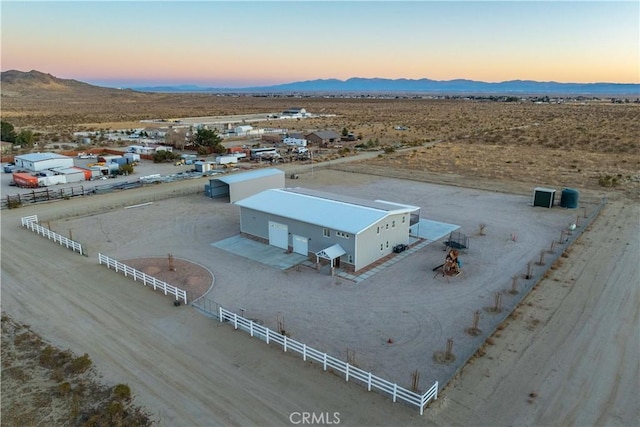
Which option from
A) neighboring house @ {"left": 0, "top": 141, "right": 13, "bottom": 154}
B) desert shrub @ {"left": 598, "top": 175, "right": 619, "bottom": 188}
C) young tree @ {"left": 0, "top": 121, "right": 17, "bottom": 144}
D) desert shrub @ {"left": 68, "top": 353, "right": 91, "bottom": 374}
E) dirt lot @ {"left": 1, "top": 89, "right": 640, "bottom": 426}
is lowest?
dirt lot @ {"left": 1, "top": 89, "right": 640, "bottom": 426}

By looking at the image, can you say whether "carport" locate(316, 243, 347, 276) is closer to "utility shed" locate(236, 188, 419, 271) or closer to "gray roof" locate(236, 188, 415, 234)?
"utility shed" locate(236, 188, 419, 271)

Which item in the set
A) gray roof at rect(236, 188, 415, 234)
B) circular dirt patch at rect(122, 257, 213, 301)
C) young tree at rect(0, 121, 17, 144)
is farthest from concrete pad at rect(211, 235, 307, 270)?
young tree at rect(0, 121, 17, 144)

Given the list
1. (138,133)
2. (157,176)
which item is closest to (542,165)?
(157,176)

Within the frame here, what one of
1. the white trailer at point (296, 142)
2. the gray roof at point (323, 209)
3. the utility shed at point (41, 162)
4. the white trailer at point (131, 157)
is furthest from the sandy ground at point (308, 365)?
the white trailer at point (296, 142)

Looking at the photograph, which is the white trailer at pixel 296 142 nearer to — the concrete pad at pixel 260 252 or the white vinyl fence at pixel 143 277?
the concrete pad at pixel 260 252

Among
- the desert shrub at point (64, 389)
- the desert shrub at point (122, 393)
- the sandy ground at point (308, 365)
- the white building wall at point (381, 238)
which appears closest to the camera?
the sandy ground at point (308, 365)

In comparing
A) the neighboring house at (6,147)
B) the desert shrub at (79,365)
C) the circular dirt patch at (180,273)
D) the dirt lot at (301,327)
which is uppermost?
the neighboring house at (6,147)
